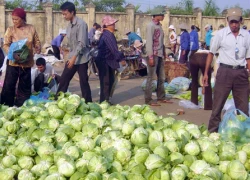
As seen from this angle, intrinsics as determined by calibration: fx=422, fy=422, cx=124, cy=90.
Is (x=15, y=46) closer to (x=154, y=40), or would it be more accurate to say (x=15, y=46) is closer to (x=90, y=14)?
(x=154, y=40)

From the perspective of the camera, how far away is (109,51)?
8.15m

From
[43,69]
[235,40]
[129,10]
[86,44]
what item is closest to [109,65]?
[86,44]

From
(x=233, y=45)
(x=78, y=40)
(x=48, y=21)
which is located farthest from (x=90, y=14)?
(x=233, y=45)

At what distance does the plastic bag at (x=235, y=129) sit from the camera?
3953 mm

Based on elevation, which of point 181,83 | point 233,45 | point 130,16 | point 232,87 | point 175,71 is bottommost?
point 181,83

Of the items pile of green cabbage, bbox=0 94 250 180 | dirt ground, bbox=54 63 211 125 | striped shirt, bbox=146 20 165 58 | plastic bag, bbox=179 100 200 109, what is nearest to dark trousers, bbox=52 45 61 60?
dirt ground, bbox=54 63 211 125

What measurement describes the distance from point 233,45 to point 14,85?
3725 millimetres

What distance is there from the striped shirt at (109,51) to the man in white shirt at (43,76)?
1244 millimetres

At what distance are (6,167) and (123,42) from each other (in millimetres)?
15359

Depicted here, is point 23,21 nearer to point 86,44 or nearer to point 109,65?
point 86,44

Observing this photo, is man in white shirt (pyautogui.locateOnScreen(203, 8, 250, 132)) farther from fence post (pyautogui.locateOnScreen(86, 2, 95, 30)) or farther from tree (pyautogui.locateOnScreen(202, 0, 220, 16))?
tree (pyautogui.locateOnScreen(202, 0, 220, 16))

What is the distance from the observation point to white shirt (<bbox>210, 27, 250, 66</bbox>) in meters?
5.64

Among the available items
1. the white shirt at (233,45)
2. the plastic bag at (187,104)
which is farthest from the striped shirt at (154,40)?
the white shirt at (233,45)

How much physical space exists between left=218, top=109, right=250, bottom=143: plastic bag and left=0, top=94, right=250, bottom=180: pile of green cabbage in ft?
1.20
